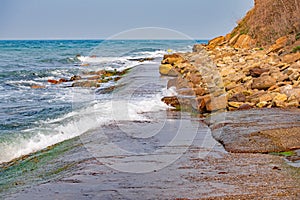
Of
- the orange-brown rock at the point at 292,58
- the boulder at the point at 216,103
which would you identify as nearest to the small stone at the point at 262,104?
the boulder at the point at 216,103

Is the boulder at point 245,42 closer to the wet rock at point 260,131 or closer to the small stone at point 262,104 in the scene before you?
the small stone at point 262,104

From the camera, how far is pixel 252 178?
451 cm

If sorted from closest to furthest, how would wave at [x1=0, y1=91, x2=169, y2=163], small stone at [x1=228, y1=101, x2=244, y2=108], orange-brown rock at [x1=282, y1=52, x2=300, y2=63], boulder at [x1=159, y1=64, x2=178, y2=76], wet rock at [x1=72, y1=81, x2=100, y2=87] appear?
wave at [x1=0, y1=91, x2=169, y2=163] → small stone at [x1=228, y1=101, x2=244, y2=108] → orange-brown rock at [x1=282, y1=52, x2=300, y2=63] → wet rock at [x1=72, y1=81, x2=100, y2=87] → boulder at [x1=159, y1=64, x2=178, y2=76]

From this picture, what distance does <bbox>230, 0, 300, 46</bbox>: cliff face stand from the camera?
52.9 ft

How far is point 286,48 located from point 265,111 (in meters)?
6.79

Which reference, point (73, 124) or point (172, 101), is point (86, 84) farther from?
point (73, 124)

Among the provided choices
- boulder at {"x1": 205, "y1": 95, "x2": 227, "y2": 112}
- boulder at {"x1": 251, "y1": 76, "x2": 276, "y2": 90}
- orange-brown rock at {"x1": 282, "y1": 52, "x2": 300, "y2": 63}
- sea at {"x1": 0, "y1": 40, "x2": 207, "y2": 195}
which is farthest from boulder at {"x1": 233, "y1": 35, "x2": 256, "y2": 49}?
boulder at {"x1": 205, "y1": 95, "x2": 227, "y2": 112}

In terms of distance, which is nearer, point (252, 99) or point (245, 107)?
point (245, 107)

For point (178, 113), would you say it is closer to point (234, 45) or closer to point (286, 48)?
point (286, 48)

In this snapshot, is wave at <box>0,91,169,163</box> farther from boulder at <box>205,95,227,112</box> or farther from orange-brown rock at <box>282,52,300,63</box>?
orange-brown rock at <box>282,52,300,63</box>

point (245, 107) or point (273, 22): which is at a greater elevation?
point (273, 22)

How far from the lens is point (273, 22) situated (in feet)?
62.6

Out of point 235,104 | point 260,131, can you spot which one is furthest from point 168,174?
point 235,104

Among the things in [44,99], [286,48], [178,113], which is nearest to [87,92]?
[44,99]
